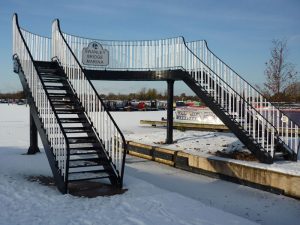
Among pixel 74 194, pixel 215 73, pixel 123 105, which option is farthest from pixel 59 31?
pixel 123 105

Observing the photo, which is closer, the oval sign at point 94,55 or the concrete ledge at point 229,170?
the concrete ledge at point 229,170

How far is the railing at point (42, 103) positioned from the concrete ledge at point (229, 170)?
513cm

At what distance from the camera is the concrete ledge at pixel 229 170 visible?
9.93 metres

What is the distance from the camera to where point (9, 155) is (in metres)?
13.7

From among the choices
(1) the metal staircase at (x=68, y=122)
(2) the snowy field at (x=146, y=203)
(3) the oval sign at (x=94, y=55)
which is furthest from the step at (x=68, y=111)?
(3) the oval sign at (x=94, y=55)

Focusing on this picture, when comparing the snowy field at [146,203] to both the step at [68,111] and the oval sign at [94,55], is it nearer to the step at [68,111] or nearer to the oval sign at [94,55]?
the step at [68,111]

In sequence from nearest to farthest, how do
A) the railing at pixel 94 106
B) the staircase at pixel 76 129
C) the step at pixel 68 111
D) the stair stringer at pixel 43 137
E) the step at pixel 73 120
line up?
the stair stringer at pixel 43 137 < the staircase at pixel 76 129 < the railing at pixel 94 106 < the step at pixel 73 120 < the step at pixel 68 111

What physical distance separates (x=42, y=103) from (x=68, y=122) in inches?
33.9

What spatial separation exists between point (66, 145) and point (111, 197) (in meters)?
1.46

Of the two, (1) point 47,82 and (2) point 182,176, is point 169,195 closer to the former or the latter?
(2) point 182,176

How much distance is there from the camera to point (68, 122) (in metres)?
10.6

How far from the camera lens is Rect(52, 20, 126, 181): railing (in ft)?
32.0

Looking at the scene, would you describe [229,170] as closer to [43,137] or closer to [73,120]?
[73,120]

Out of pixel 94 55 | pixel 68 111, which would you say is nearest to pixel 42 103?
pixel 68 111
